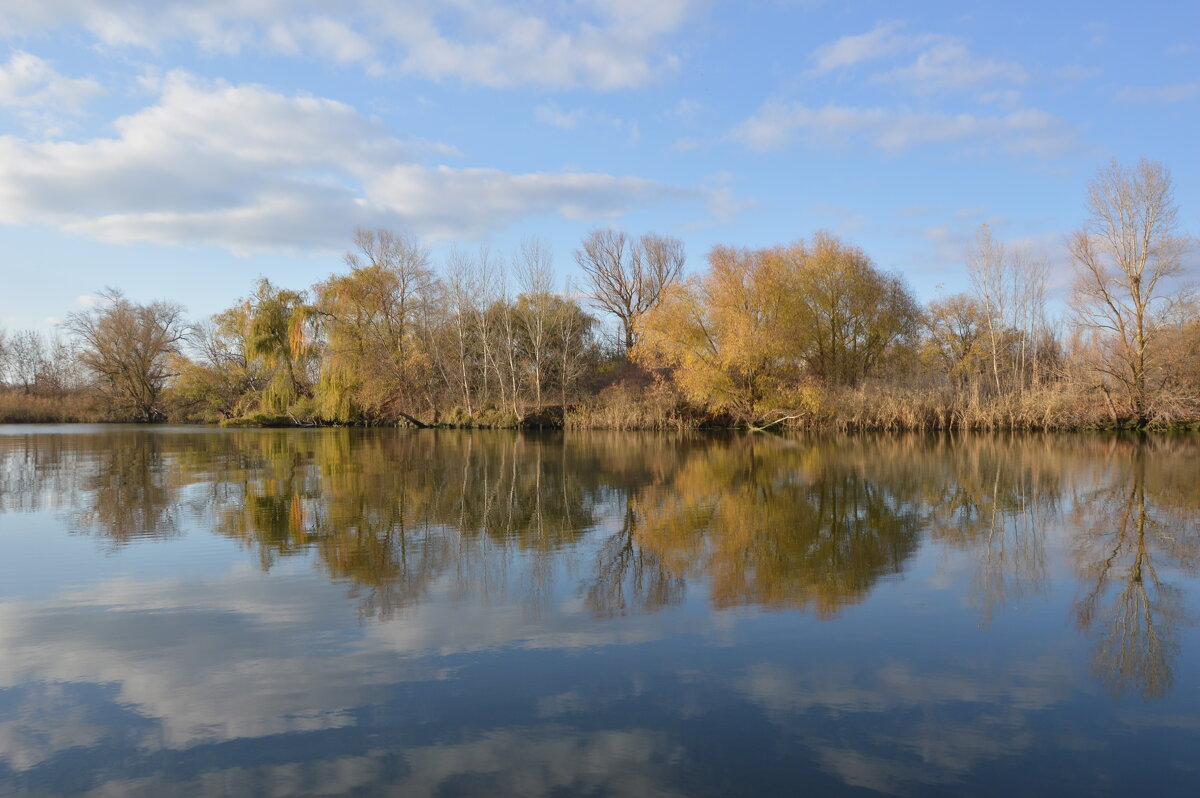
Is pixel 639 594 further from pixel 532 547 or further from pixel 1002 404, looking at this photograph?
pixel 1002 404

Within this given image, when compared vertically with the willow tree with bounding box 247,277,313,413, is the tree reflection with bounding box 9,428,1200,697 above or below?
below

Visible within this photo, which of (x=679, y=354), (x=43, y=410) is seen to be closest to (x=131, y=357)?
(x=43, y=410)

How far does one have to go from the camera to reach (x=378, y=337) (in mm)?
42531

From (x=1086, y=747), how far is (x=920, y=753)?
813 millimetres

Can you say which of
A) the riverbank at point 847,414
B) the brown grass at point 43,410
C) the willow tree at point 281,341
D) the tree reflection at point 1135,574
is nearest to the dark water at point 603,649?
the tree reflection at point 1135,574

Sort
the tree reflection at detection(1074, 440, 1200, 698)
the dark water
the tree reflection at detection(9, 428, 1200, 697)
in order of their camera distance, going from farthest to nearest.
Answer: the tree reflection at detection(9, 428, 1200, 697), the tree reflection at detection(1074, 440, 1200, 698), the dark water

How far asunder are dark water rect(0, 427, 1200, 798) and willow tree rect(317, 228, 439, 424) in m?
30.5

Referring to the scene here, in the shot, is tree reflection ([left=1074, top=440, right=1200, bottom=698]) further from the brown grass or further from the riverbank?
the brown grass

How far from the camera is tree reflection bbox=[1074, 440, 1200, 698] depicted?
4730 mm

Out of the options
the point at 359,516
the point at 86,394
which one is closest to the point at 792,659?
the point at 359,516

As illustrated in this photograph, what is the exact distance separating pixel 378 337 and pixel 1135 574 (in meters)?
39.9

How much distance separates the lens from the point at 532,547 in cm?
834

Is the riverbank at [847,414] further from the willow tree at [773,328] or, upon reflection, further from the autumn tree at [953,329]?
the autumn tree at [953,329]

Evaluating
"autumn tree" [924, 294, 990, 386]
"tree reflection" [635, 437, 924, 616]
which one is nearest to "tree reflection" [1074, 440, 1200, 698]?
"tree reflection" [635, 437, 924, 616]
